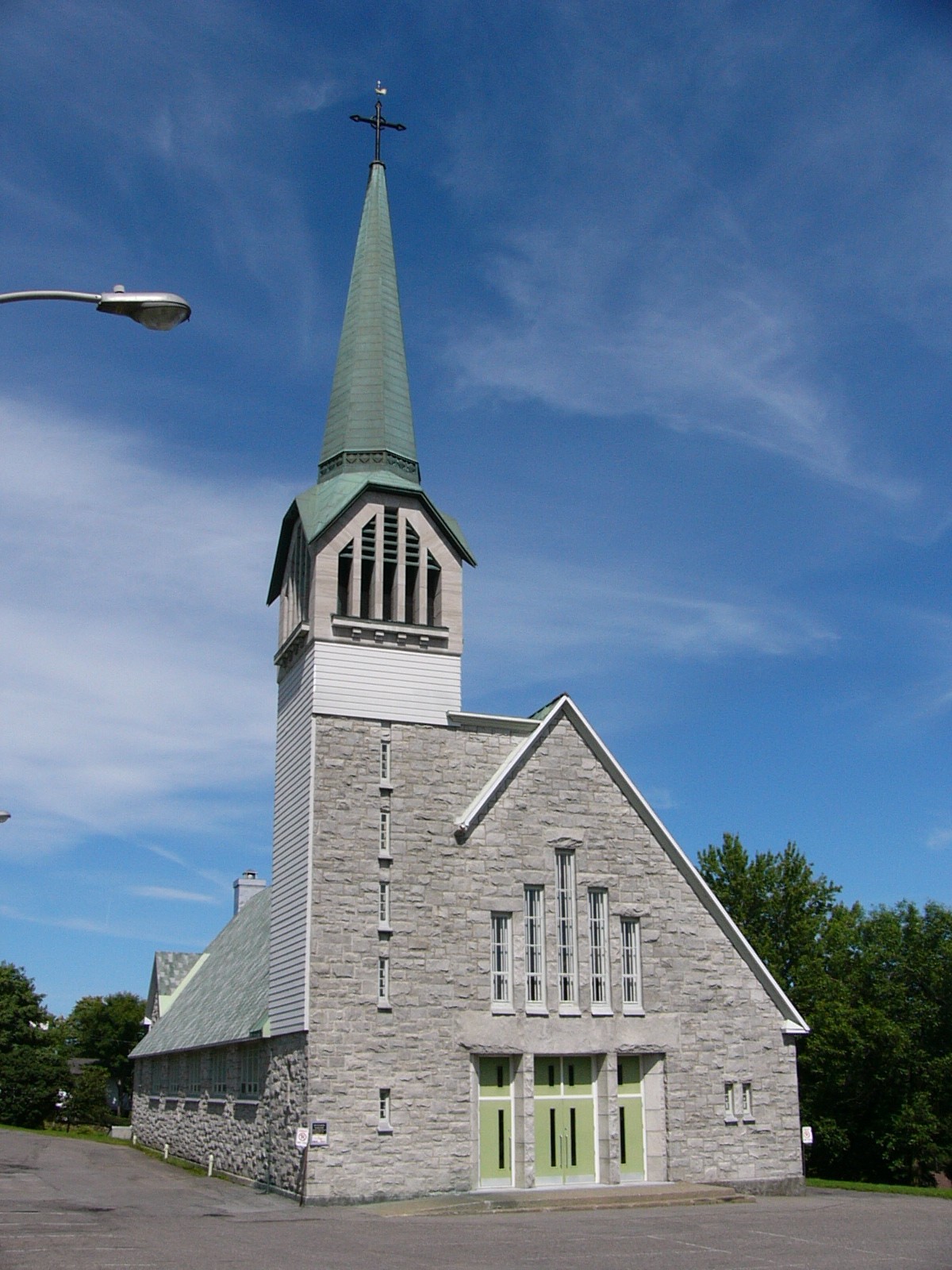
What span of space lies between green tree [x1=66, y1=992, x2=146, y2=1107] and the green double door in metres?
50.3

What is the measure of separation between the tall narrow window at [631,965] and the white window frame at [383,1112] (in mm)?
5773

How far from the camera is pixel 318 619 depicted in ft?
91.3

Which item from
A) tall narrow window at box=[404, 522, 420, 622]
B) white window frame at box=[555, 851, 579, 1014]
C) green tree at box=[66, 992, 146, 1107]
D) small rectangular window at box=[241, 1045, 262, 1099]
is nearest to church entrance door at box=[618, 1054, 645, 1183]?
white window frame at box=[555, 851, 579, 1014]

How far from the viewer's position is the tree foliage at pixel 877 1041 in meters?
38.6

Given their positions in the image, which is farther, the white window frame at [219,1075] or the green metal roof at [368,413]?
the white window frame at [219,1075]

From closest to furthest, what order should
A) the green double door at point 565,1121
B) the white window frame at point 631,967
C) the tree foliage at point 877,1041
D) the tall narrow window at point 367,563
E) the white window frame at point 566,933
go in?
the green double door at point 565,1121
the white window frame at point 566,933
the white window frame at point 631,967
the tall narrow window at point 367,563
the tree foliage at point 877,1041

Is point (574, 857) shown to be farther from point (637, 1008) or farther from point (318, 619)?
point (318, 619)

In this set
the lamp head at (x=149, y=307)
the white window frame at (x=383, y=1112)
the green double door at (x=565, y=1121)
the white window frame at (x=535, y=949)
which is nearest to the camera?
the lamp head at (x=149, y=307)

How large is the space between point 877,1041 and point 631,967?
14.9 meters

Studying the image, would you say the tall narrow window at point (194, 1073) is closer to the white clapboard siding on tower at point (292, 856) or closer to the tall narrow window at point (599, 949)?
the white clapboard siding on tower at point (292, 856)

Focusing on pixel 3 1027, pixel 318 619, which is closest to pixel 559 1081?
pixel 318 619

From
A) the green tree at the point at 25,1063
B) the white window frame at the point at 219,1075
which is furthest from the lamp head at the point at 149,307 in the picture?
the green tree at the point at 25,1063

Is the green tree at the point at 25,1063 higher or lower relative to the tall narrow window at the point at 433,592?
lower

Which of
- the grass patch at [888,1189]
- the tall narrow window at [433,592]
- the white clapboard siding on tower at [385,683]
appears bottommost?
the grass patch at [888,1189]
